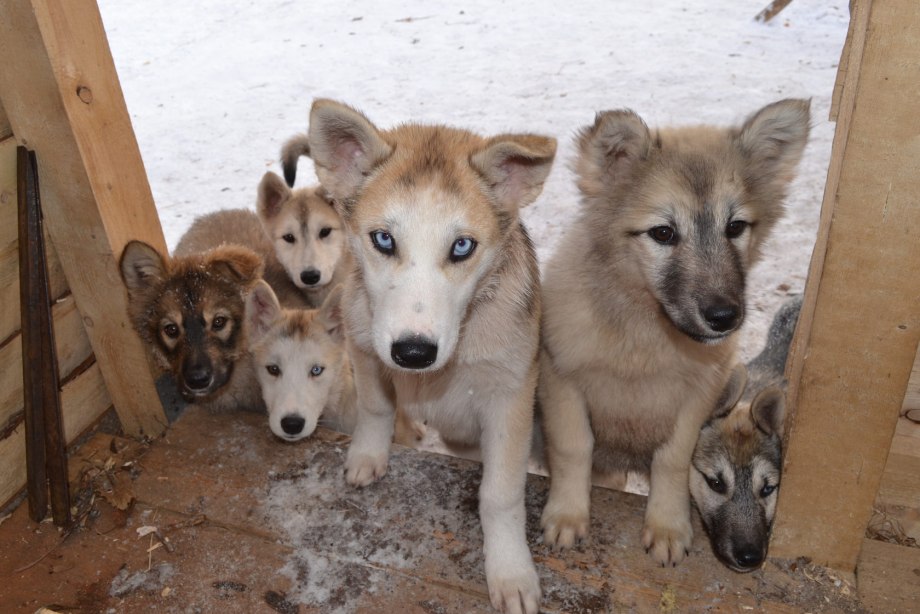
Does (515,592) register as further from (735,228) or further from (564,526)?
(735,228)

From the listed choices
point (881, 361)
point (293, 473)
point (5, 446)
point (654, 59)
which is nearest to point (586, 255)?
point (881, 361)

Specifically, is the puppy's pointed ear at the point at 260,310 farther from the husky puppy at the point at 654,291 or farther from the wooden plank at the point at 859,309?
the wooden plank at the point at 859,309

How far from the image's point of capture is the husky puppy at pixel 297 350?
4.04 m

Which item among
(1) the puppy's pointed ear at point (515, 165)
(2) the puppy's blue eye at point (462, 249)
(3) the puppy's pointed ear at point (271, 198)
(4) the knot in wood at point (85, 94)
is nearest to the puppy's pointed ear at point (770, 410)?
(1) the puppy's pointed ear at point (515, 165)

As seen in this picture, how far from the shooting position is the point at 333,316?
429cm

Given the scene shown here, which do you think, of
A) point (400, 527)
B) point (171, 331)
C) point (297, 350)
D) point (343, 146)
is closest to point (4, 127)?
point (171, 331)

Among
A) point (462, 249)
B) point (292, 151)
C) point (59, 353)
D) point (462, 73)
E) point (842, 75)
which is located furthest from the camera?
point (462, 73)

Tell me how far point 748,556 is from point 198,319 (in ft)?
9.07

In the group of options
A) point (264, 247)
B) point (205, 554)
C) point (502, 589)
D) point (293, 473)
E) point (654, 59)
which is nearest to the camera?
point (502, 589)

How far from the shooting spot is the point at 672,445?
10.7ft

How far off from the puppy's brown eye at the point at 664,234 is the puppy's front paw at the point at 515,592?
1.34 m

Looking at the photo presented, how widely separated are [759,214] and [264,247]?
11.2 feet

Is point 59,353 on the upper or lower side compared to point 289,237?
upper

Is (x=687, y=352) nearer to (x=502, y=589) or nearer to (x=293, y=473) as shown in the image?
(x=502, y=589)
